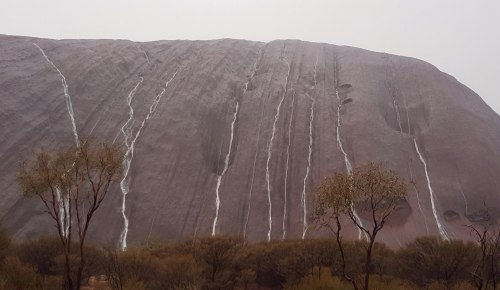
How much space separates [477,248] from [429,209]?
1727cm

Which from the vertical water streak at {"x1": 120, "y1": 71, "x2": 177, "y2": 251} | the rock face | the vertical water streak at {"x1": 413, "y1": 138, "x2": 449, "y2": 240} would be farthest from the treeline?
the vertical water streak at {"x1": 413, "y1": 138, "x2": 449, "y2": 240}

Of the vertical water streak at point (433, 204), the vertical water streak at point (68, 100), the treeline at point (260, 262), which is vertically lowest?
the treeline at point (260, 262)

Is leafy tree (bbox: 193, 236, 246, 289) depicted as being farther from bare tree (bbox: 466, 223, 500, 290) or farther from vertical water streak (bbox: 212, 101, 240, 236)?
vertical water streak (bbox: 212, 101, 240, 236)

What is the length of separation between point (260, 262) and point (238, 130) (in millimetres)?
26840

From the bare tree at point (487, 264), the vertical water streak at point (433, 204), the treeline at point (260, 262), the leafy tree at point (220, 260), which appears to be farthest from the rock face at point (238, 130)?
the leafy tree at point (220, 260)

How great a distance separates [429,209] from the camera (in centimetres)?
4441

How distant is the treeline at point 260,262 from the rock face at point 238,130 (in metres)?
12.2

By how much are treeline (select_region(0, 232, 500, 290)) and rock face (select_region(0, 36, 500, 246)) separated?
1218cm

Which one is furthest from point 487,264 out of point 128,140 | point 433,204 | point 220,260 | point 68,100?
point 68,100

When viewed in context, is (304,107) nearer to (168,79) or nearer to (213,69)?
(213,69)

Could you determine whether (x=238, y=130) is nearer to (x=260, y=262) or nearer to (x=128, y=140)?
(x=128, y=140)

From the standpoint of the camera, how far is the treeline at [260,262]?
73.2 feet

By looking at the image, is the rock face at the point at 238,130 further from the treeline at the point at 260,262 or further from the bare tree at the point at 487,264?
the bare tree at the point at 487,264

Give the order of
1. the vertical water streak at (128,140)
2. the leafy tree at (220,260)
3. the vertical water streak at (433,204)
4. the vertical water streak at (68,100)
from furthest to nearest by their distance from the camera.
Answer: the vertical water streak at (68,100), the vertical water streak at (128,140), the vertical water streak at (433,204), the leafy tree at (220,260)
